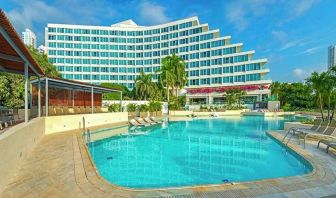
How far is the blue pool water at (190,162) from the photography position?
321 inches

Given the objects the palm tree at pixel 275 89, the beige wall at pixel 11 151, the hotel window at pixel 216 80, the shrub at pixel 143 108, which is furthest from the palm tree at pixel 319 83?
the hotel window at pixel 216 80

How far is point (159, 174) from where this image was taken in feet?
28.3

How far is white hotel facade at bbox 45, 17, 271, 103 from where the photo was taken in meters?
63.6

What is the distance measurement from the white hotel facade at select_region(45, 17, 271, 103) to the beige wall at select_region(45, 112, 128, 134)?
44.6 m

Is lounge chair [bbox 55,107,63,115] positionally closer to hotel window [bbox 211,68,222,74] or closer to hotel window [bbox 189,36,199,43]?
hotel window [bbox 211,68,222,74]

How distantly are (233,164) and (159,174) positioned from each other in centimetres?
341

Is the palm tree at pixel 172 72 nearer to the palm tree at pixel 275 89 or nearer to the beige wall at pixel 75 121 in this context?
the beige wall at pixel 75 121

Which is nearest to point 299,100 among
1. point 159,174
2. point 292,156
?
point 292,156

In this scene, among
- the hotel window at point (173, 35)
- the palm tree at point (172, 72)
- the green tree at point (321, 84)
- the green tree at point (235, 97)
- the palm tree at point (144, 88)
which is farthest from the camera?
the hotel window at point (173, 35)

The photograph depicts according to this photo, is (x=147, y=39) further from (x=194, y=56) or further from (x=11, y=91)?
(x=11, y=91)

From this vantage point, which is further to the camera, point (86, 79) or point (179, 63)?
point (86, 79)

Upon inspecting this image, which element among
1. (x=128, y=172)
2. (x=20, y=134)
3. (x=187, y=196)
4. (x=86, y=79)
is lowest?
(x=128, y=172)

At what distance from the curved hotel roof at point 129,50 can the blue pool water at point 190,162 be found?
2055 inches

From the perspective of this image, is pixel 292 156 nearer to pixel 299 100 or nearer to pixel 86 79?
pixel 299 100
